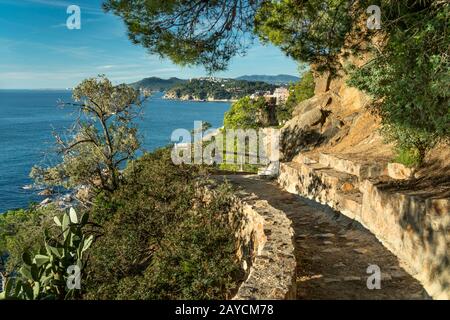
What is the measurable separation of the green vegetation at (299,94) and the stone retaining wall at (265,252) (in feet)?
146

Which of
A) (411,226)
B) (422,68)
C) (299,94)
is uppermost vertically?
(299,94)

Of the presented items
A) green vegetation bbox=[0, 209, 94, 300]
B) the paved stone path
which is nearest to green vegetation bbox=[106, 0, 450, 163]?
the paved stone path

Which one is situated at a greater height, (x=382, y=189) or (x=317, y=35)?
(x=317, y=35)

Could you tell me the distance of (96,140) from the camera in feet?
53.9

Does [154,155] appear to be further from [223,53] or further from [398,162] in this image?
[398,162]

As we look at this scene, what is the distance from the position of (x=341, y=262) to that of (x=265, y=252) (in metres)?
2.10

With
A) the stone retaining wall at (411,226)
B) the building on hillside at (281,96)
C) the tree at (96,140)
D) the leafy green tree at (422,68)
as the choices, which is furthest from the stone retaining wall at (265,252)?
the building on hillside at (281,96)

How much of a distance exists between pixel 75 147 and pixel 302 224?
10347 millimetres

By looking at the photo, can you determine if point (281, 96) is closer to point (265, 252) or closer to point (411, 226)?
point (411, 226)

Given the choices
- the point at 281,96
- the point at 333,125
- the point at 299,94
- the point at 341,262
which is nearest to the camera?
the point at 341,262

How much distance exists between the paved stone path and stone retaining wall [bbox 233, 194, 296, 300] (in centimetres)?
65

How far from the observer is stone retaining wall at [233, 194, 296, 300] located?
5.14 m

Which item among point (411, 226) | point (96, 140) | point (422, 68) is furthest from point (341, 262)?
point (96, 140)

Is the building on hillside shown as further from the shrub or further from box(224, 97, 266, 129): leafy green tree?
the shrub
